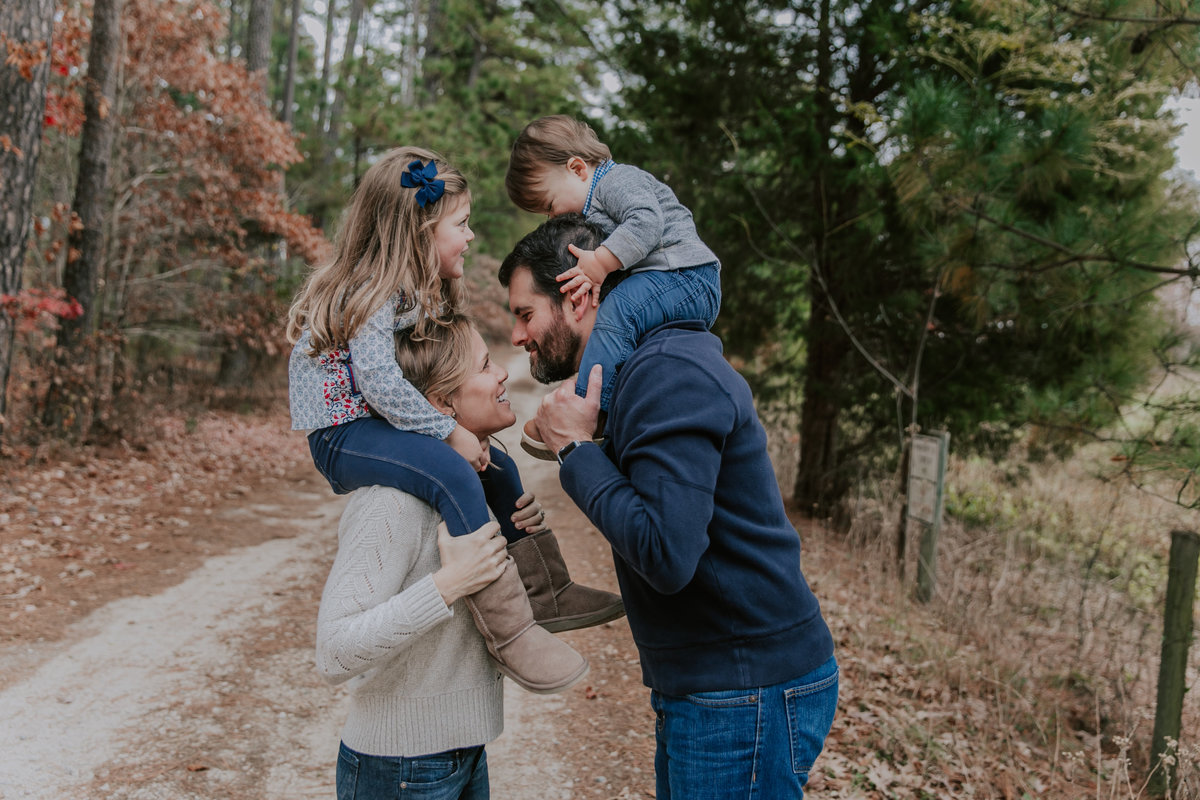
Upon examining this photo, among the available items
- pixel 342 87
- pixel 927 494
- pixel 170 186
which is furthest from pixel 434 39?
pixel 927 494

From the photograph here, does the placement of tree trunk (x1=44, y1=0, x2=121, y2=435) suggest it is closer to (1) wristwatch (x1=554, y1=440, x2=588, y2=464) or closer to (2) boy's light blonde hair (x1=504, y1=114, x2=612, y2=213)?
(2) boy's light blonde hair (x1=504, y1=114, x2=612, y2=213)

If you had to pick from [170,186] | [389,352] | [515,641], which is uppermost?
[170,186]

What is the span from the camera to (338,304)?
84.0 inches

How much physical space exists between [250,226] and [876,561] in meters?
10.2

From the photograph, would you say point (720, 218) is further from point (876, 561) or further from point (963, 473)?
point (963, 473)

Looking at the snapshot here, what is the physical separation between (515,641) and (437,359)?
730mm

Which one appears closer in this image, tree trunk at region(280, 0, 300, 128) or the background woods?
the background woods

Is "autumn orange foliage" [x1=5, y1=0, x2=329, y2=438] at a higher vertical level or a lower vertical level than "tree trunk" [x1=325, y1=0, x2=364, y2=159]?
lower

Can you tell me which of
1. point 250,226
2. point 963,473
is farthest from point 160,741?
point 250,226

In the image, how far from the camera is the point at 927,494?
243 inches

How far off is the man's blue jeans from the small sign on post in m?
4.66

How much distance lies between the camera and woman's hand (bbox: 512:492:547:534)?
226 cm

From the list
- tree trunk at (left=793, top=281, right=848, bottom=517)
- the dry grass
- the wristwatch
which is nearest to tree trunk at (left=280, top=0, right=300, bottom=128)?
tree trunk at (left=793, top=281, right=848, bottom=517)

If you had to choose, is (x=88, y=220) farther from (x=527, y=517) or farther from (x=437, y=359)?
(x=527, y=517)
